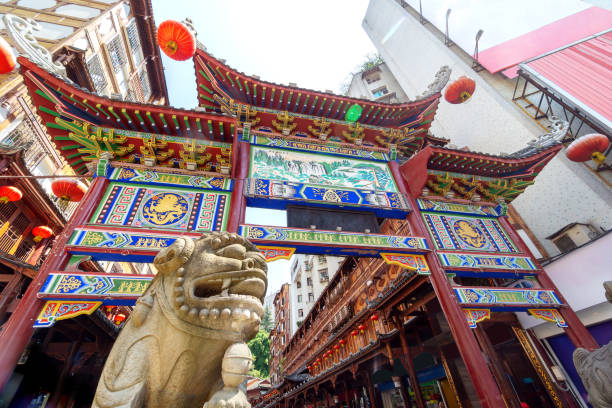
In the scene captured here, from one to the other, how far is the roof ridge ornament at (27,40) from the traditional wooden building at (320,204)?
280 mm

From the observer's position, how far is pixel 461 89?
1025cm

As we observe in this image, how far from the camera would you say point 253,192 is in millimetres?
5707

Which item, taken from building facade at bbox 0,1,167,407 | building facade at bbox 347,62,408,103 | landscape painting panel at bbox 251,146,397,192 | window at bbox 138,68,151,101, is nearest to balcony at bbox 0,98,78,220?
building facade at bbox 0,1,167,407

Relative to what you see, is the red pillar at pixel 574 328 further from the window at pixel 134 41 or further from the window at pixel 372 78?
the window at pixel 372 78

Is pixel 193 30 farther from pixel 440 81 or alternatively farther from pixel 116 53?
pixel 116 53

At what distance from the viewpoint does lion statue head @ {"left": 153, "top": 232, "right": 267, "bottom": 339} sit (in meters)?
1.85

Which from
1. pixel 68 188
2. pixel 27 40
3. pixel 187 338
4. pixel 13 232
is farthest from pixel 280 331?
pixel 187 338

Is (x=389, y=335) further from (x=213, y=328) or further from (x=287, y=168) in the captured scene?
(x=213, y=328)

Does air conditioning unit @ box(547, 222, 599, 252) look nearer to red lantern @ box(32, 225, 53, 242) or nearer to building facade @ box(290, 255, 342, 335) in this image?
building facade @ box(290, 255, 342, 335)

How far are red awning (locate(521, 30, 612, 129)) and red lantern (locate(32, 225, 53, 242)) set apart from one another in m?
21.9

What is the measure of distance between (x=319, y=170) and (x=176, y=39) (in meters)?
4.60

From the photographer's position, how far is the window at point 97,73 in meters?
14.6

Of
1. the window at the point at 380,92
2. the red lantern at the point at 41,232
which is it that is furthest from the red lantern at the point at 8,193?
the window at the point at 380,92

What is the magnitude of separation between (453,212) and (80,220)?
8497 mm
